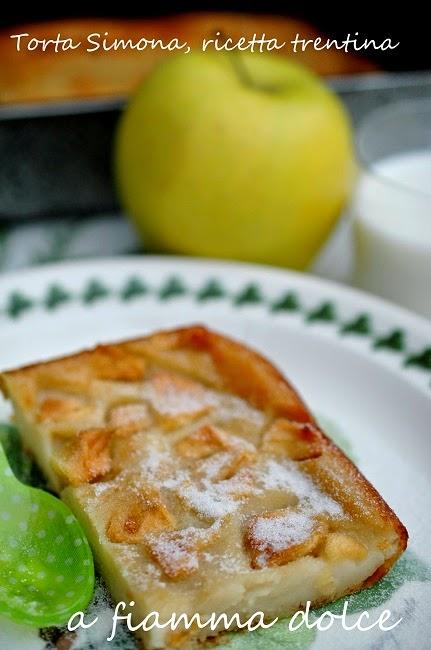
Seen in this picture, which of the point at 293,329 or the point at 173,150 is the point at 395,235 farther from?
the point at 173,150

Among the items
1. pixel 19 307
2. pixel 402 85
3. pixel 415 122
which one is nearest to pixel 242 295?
pixel 19 307

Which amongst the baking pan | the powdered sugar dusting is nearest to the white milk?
the baking pan

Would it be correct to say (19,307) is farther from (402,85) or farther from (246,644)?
(402,85)

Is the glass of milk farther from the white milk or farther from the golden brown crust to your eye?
the golden brown crust

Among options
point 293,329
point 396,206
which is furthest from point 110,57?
point 293,329

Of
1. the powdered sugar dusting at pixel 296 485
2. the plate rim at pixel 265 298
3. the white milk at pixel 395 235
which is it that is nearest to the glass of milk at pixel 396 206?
the white milk at pixel 395 235

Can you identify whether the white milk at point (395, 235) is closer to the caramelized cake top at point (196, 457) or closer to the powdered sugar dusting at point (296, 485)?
the caramelized cake top at point (196, 457)
